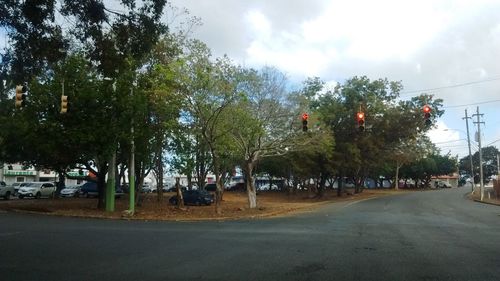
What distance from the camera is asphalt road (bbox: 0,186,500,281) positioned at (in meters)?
9.90

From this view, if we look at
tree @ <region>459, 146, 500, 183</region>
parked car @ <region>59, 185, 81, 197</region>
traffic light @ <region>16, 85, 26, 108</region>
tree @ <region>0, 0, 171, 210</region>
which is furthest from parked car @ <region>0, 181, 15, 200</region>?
tree @ <region>459, 146, 500, 183</region>

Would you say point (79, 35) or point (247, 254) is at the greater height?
point (79, 35)

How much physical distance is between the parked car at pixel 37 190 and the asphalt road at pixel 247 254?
1315 inches

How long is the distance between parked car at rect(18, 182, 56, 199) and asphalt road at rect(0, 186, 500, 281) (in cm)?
3341

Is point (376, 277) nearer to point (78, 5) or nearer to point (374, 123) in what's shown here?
point (78, 5)

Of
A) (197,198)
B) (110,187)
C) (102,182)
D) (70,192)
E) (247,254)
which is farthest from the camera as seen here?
(70,192)

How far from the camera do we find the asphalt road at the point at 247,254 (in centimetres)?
990

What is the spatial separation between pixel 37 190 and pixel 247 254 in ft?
143

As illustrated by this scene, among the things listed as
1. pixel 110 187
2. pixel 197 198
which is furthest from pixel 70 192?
pixel 110 187

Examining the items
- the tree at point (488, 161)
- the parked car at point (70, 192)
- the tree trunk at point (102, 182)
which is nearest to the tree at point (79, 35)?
the tree trunk at point (102, 182)

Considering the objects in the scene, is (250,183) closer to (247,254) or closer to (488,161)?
(247,254)

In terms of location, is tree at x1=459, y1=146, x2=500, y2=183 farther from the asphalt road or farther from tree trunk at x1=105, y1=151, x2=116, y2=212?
the asphalt road

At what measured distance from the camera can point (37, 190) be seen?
167 feet

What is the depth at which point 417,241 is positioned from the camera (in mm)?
15922
